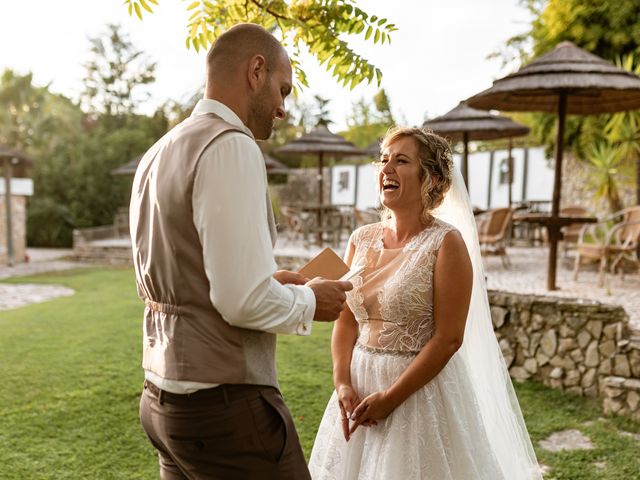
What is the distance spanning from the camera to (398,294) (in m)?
2.37

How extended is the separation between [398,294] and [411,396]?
0.40 m

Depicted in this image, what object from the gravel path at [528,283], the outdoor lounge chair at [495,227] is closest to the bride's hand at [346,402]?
the gravel path at [528,283]

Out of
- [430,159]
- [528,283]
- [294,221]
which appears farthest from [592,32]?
[430,159]

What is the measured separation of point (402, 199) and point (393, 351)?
0.60 metres

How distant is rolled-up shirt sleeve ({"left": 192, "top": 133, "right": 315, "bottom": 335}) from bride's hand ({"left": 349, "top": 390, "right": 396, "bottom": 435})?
985 mm

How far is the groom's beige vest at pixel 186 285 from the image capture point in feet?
4.96

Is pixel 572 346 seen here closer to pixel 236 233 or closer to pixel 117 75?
pixel 236 233

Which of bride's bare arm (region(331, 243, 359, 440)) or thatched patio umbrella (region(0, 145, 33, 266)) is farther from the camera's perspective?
thatched patio umbrella (region(0, 145, 33, 266))

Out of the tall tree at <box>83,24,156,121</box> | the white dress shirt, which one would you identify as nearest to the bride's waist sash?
the white dress shirt

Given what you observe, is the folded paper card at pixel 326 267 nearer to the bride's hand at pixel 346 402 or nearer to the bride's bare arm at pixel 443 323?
the bride's bare arm at pixel 443 323

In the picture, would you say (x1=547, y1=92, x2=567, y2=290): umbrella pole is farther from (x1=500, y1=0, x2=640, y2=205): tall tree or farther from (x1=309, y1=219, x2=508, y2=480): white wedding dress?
(x1=500, y1=0, x2=640, y2=205): tall tree

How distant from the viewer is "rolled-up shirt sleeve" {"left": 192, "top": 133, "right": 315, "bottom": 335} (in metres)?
1.44

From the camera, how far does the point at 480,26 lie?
20844mm

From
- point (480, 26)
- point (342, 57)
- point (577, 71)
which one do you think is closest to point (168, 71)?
point (480, 26)
